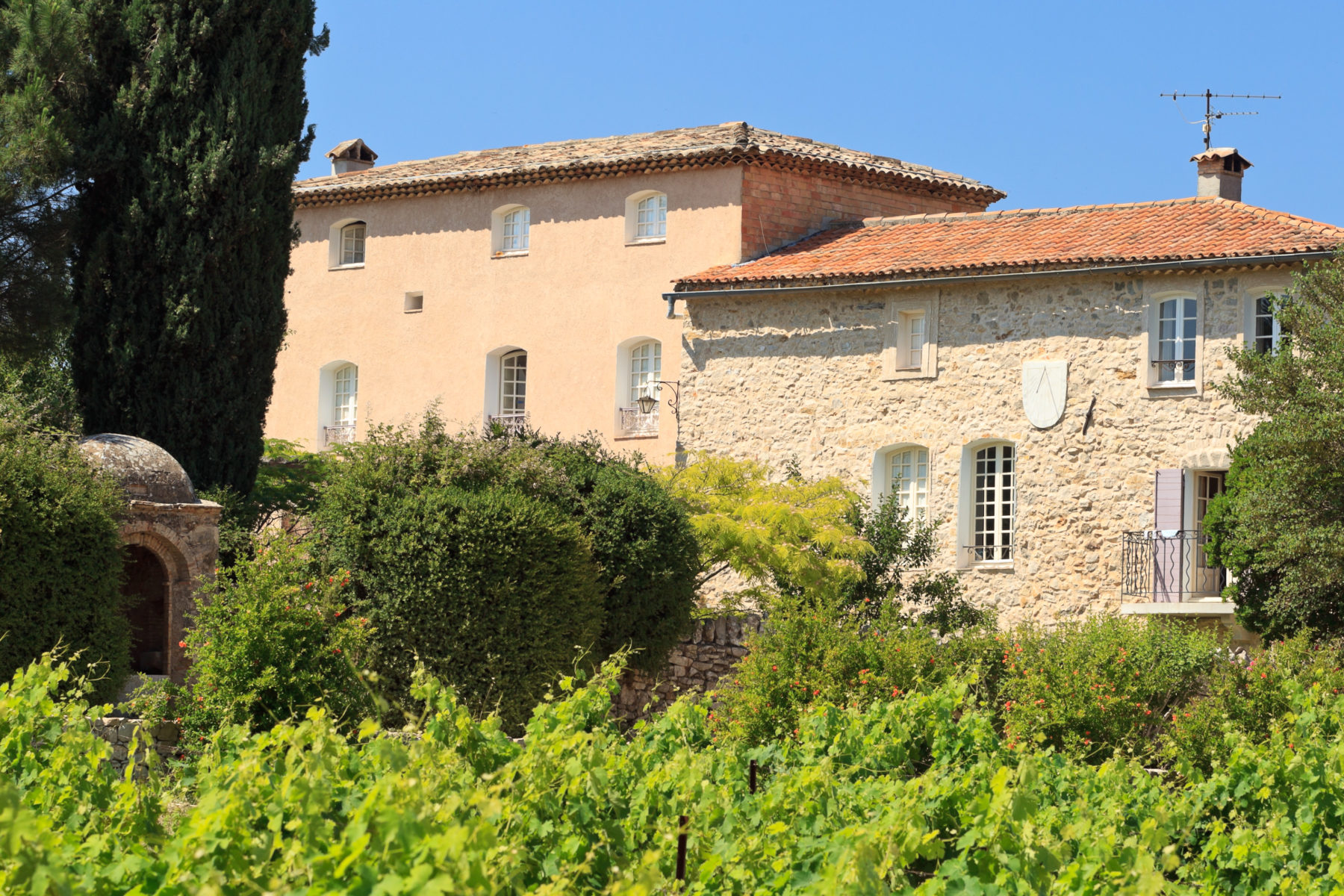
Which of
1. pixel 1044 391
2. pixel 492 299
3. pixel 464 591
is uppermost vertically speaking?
pixel 492 299

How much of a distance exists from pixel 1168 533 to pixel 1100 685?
6288 millimetres

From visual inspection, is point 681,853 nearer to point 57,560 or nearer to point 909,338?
point 57,560

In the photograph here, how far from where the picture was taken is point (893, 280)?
22.8 metres

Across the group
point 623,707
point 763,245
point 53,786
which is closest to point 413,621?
point 623,707

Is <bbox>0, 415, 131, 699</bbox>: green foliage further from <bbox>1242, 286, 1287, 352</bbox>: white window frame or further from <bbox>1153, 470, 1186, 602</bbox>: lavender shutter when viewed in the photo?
<bbox>1242, 286, 1287, 352</bbox>: white window frame

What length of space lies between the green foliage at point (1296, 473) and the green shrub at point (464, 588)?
836cm

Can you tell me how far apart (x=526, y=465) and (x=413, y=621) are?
2.20m

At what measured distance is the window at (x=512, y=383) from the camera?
28625mm

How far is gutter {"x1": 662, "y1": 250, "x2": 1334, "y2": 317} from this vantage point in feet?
65.8

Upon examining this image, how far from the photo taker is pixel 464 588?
51.9 ft

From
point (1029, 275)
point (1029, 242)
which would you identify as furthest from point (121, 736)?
point (1029, 242)

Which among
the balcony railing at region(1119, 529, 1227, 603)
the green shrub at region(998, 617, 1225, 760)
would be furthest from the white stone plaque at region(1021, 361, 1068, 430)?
the green shrub at region(998, 617, 1225, 760)

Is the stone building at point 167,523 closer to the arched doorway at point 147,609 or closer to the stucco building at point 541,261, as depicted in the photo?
the arched doorway at point 147,609

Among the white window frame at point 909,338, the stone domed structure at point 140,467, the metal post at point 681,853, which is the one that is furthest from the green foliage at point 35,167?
the metal post at point 681,853
